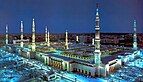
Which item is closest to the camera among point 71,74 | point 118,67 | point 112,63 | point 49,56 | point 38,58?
point 71,74

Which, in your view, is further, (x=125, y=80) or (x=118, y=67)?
(x=118, y=67)

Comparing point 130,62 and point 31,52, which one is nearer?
point 130,62

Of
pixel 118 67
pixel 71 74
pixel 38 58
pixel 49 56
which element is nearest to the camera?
pixel 71 74

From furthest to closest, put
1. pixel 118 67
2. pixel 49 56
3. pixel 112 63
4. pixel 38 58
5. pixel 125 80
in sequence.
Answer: pixel 38 58 < pixel 49 56 < pixel 118 67 < pixel 112 63 < pixel 125 80

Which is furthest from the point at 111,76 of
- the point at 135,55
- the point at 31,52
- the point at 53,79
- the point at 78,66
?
the point at 31,52

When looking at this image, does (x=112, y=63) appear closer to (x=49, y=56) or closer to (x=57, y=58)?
(x=57, y=58)

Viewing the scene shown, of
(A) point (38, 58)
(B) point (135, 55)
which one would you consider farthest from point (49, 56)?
(B) point (135, 55)

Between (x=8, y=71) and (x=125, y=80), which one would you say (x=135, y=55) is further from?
(x=8, y=71)

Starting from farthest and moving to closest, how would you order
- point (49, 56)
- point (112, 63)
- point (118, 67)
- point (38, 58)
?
point (38, 58) → point (49, 56) → point (118, 67) → point (112, 63)

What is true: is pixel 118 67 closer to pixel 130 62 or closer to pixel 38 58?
pixel 130 62
